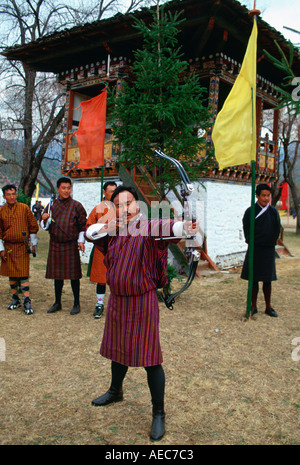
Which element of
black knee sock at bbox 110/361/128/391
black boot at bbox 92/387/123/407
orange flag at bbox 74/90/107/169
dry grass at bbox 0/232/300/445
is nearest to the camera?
dry grass at bbox 0/232/300/445

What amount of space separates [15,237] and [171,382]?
3181 millimetres

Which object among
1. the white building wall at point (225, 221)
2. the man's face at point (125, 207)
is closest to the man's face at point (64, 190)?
the man's face at point (125, 207)

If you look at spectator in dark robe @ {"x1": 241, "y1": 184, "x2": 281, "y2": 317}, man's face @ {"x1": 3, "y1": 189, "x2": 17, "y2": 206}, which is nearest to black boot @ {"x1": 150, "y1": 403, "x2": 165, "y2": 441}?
spectator in dark robe @ {"x1": 241, "y1": 184, "x2": 281, "y2": 317}

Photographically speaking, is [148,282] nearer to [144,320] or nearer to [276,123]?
[144,320]

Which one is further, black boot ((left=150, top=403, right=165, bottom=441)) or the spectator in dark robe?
the spectator in dark robe

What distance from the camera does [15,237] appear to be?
16.6 feet

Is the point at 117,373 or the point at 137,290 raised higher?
the point at 137,290

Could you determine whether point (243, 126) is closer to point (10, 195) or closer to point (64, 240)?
point (64, 240)

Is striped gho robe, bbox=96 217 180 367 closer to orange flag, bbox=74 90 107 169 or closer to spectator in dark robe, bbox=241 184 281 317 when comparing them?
spectator in dark robe, bbox=241 184 281 317

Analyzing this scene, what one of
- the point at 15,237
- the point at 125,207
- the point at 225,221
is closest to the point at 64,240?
the point at 15,237

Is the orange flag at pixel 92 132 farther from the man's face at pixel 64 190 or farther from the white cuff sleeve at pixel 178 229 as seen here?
the white cuff sleeve at pixel 178 229

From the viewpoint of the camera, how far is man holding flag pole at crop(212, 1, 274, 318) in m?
4.87

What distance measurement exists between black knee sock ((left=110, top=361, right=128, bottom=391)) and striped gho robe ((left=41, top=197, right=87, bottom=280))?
2.51 m

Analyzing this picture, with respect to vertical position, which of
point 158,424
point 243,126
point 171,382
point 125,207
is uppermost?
point 243,126
